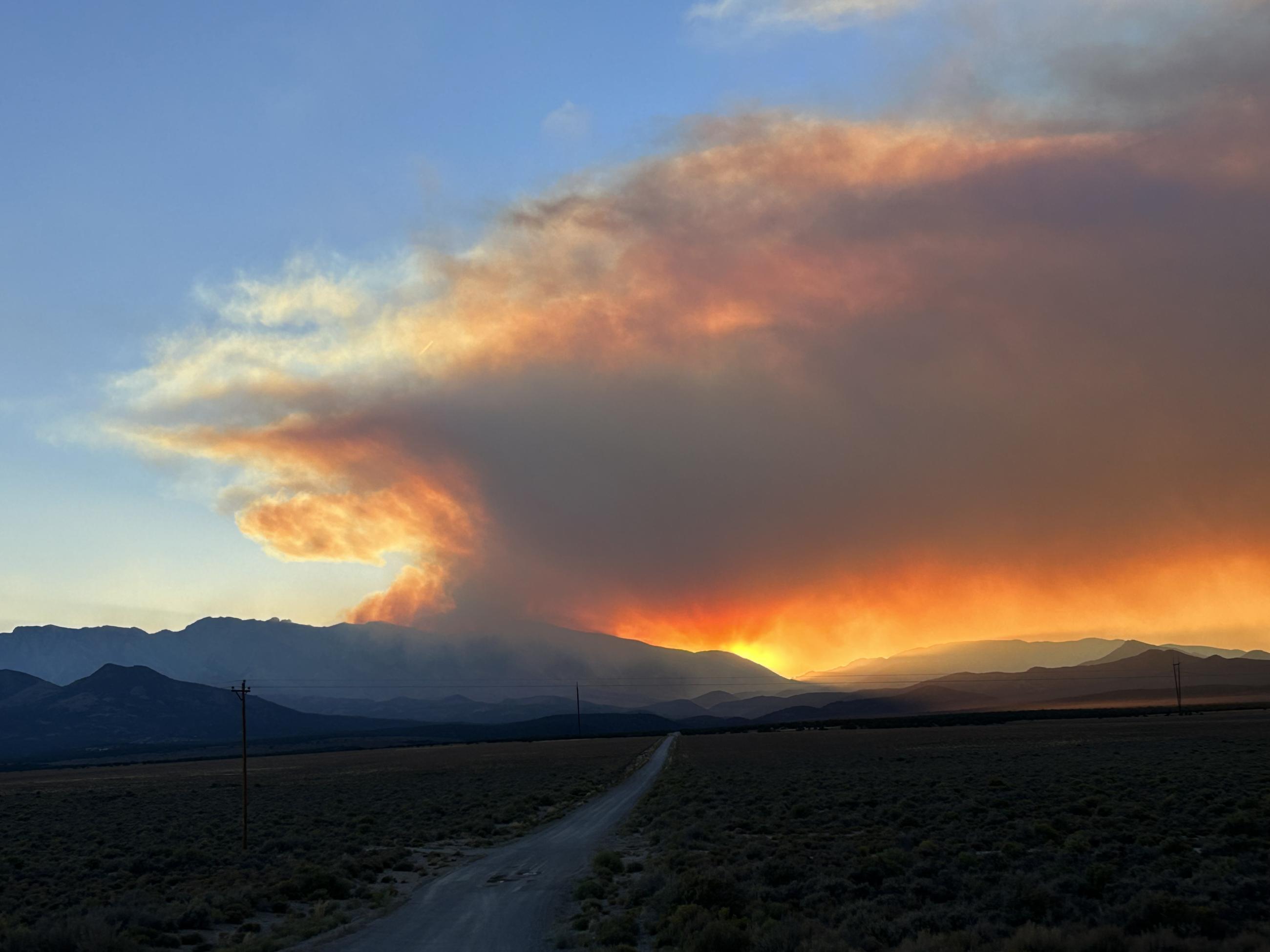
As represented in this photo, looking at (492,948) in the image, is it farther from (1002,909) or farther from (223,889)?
(223,889)

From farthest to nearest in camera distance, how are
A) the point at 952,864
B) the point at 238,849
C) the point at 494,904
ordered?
1. the point at 238,849
2. the point at 494,904
3. the point at 952,864

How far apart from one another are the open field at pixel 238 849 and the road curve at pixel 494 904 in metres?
1.57

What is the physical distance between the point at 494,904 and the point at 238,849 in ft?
68.0

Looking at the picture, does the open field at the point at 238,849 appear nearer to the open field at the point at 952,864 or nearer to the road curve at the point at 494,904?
the road curve at the point at 494,904

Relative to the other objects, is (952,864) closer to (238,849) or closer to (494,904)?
(494,904)

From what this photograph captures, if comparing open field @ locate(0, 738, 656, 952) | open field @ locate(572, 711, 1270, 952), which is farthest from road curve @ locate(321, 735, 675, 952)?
open field @ locate(0, 738, 656, 952)

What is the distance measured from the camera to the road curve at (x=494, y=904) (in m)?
21.4

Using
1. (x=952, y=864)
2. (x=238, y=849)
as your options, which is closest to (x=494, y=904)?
(x=952, y=864)

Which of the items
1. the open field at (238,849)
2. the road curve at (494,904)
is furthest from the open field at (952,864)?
the open field at (238,849)

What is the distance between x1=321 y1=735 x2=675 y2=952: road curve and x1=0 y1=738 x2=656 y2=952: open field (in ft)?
5.16

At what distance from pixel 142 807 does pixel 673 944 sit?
62.5m

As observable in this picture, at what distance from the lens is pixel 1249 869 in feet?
75.9

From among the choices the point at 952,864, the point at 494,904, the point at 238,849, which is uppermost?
the point at 952,864

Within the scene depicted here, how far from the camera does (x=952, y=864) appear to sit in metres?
25.9
